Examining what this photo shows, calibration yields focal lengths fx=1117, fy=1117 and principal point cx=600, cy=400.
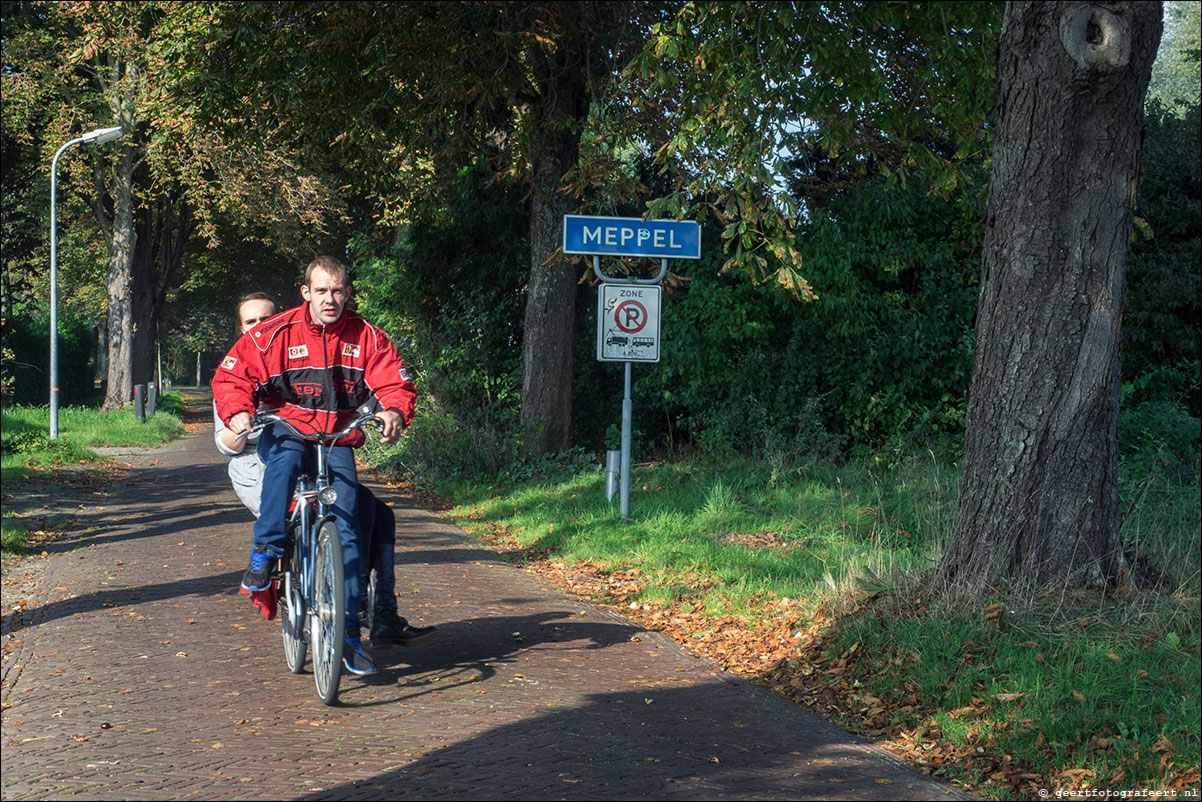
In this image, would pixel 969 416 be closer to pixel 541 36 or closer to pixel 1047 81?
pixel 1047 81

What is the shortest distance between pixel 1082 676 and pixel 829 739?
3.79ft

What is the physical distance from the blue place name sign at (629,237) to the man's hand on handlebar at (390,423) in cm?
494

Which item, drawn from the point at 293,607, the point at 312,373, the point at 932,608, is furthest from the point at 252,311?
the point at 932,608

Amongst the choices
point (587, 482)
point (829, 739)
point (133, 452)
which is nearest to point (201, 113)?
point (587, 482)

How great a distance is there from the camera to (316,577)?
542cm

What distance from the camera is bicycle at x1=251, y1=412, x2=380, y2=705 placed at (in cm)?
519

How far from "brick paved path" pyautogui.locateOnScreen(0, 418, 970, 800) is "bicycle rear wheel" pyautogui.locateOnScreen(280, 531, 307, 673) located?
0.13 meters

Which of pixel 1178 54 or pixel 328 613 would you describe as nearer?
pixel 328 613

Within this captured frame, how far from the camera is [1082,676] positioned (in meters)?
4.97

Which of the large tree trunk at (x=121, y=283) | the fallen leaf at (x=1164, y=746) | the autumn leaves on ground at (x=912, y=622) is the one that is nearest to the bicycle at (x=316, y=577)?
the autumn leaves on ground at (x=912, y=622)

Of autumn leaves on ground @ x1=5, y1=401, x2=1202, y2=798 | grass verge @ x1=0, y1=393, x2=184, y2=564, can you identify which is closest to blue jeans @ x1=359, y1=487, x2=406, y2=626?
autumn leaves on ground @ x1=5, y1=401, x2=1202, y2=798

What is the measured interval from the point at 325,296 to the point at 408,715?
2.10m

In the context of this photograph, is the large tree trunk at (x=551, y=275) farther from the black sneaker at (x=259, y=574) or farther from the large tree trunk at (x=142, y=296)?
the large tree trunk at (x=142, y=296)

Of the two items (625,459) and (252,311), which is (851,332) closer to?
(625,459)
